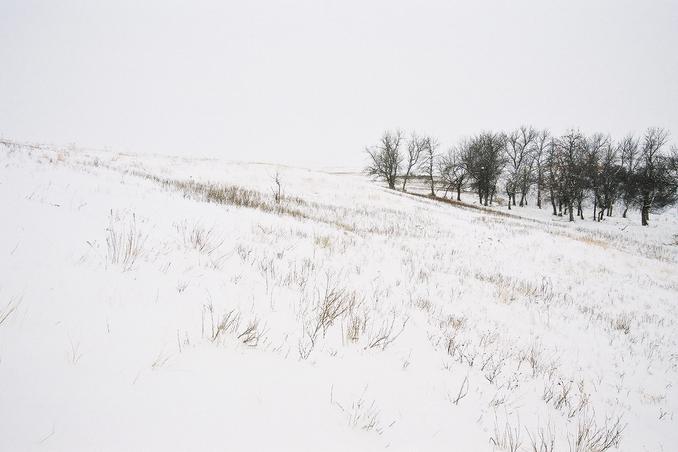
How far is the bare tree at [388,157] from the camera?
52.3 metres

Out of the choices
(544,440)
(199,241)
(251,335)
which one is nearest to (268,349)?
(251,335)

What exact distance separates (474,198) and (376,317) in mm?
57862

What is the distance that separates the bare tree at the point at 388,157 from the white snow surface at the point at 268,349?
4762 cm

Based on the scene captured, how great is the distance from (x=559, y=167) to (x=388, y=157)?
24.2 metres

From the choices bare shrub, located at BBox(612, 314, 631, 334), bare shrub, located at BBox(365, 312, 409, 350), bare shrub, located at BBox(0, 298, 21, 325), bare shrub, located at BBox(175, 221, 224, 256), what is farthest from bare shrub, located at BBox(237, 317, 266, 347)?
bare shrub, located at BBox(612, 314, 631, 334)

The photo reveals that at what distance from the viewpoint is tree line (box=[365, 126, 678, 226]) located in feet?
123

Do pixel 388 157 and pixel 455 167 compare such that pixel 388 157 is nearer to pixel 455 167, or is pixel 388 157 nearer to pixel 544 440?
pixel 455 167

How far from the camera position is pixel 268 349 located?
6.82ft

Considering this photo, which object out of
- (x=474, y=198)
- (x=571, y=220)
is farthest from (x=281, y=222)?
(x=474, y=198)

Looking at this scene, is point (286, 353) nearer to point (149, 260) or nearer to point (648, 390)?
point (149, 260)

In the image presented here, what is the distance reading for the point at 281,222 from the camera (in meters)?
7.48

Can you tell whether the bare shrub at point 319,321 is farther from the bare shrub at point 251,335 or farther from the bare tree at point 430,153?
the bare tree at point 430,153

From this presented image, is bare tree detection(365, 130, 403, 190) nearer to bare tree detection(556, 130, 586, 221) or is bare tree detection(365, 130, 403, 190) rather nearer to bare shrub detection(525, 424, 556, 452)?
bare tree detection(556, 130, 586, 221)

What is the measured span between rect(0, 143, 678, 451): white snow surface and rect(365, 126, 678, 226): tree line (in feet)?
131
